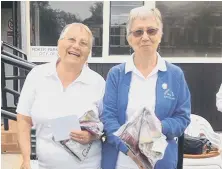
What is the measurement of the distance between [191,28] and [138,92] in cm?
401

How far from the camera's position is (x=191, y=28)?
18.6ft

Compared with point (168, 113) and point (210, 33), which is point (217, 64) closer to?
point (210, 33)

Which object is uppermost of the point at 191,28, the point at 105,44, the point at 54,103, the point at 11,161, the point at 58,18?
the point at 58,18

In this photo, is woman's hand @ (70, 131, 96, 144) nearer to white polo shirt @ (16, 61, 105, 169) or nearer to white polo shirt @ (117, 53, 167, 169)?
white polo shirt @ (16, 61, 105, 169)

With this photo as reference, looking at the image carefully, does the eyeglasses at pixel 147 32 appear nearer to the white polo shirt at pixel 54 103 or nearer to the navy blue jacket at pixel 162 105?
the navy blue jacket at pixel 162 105

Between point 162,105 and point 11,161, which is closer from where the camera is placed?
point 162,105

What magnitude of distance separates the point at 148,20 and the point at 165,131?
59 centimetres

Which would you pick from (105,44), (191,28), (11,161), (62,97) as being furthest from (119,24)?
(62,97)

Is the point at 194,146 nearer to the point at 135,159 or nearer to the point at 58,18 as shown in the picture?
the point at 135,159

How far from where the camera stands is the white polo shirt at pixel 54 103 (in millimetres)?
1977

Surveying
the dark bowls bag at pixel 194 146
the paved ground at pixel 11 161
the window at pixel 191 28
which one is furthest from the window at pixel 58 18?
the dark bowls bag at pixel 194 146

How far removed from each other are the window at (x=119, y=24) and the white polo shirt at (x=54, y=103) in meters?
3.66

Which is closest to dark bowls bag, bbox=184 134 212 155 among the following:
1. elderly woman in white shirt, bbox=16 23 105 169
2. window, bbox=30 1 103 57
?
elderly woman in white shirt, bbox=16 23 105 169

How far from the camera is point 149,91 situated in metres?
1.93
